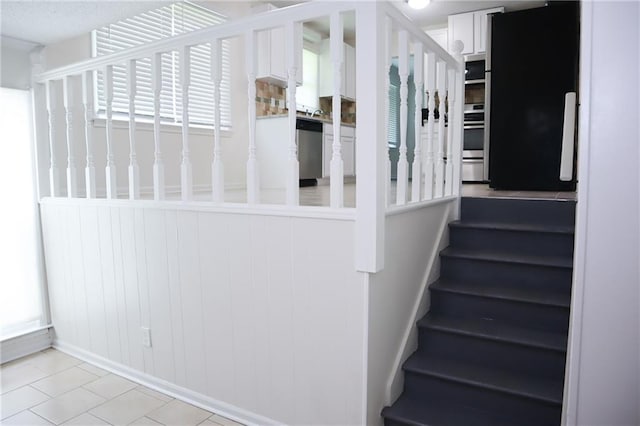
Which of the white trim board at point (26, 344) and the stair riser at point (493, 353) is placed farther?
the white trim board at point (26, 344)

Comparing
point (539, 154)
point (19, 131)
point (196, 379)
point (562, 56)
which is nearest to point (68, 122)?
point (19, 131)

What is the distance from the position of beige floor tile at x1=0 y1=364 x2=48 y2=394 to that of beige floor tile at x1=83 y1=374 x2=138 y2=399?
37cm

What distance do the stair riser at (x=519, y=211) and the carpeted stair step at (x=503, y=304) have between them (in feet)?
1.77

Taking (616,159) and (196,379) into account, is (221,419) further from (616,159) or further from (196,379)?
(616,159)

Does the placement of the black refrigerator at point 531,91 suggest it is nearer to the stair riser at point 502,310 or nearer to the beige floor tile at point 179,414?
the stair riser at point 502,310

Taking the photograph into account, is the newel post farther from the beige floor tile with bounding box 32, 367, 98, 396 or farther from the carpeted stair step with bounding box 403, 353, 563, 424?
the beige floor tile with bounding box 32, 367, 98, 396

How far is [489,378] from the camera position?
6.89 feet

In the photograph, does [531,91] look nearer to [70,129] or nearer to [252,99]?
[252,99]

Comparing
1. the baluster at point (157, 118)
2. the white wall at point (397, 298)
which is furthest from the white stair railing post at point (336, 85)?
the baluster at point (157, 118)

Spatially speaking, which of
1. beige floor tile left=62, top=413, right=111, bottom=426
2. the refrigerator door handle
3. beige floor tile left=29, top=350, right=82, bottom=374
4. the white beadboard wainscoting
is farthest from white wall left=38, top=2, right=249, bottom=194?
the refrigerator door handle

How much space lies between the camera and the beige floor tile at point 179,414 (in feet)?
7.31

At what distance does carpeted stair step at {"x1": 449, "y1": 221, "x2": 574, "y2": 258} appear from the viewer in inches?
102

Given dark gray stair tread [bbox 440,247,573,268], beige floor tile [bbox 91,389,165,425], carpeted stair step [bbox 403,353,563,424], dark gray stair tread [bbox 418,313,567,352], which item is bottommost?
beige floor tile [bbox 91,389,165,425]

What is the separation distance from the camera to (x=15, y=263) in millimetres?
2979
